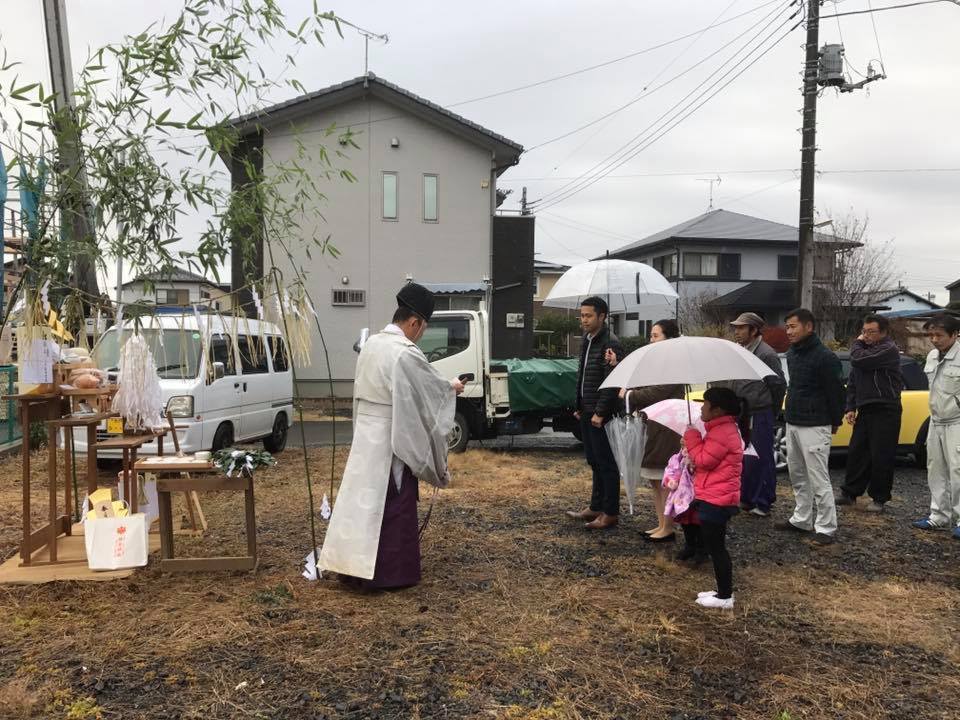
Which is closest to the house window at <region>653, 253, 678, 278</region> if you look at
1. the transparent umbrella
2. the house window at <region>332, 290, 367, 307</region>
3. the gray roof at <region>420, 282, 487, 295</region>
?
the gray roof at <region>420, 282, 487, 295</region>

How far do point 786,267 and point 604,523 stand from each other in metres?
29.3

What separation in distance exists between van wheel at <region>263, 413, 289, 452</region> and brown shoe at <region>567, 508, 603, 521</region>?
16.6 feet

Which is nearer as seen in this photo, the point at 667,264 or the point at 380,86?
the point at 380,86

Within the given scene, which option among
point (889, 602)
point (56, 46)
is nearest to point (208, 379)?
point (56, 46)

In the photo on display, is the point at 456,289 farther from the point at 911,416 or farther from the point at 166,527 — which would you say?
the point at 166,527

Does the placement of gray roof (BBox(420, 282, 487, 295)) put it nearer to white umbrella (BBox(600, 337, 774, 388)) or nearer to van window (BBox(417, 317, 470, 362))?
van window (BBox(417, 317, 470, 362))

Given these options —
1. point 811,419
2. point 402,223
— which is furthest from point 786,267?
point 811,419

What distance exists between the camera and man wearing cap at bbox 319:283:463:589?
4035 mm

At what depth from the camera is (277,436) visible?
31.9 ft

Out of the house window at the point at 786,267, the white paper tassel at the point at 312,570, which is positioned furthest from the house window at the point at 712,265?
the white paper tassel at the point at 312,570

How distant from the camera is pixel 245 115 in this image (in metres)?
3.85

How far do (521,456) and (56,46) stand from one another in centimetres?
705

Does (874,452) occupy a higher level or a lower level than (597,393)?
lower

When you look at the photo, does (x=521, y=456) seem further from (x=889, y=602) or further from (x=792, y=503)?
(x=889, y=602)
